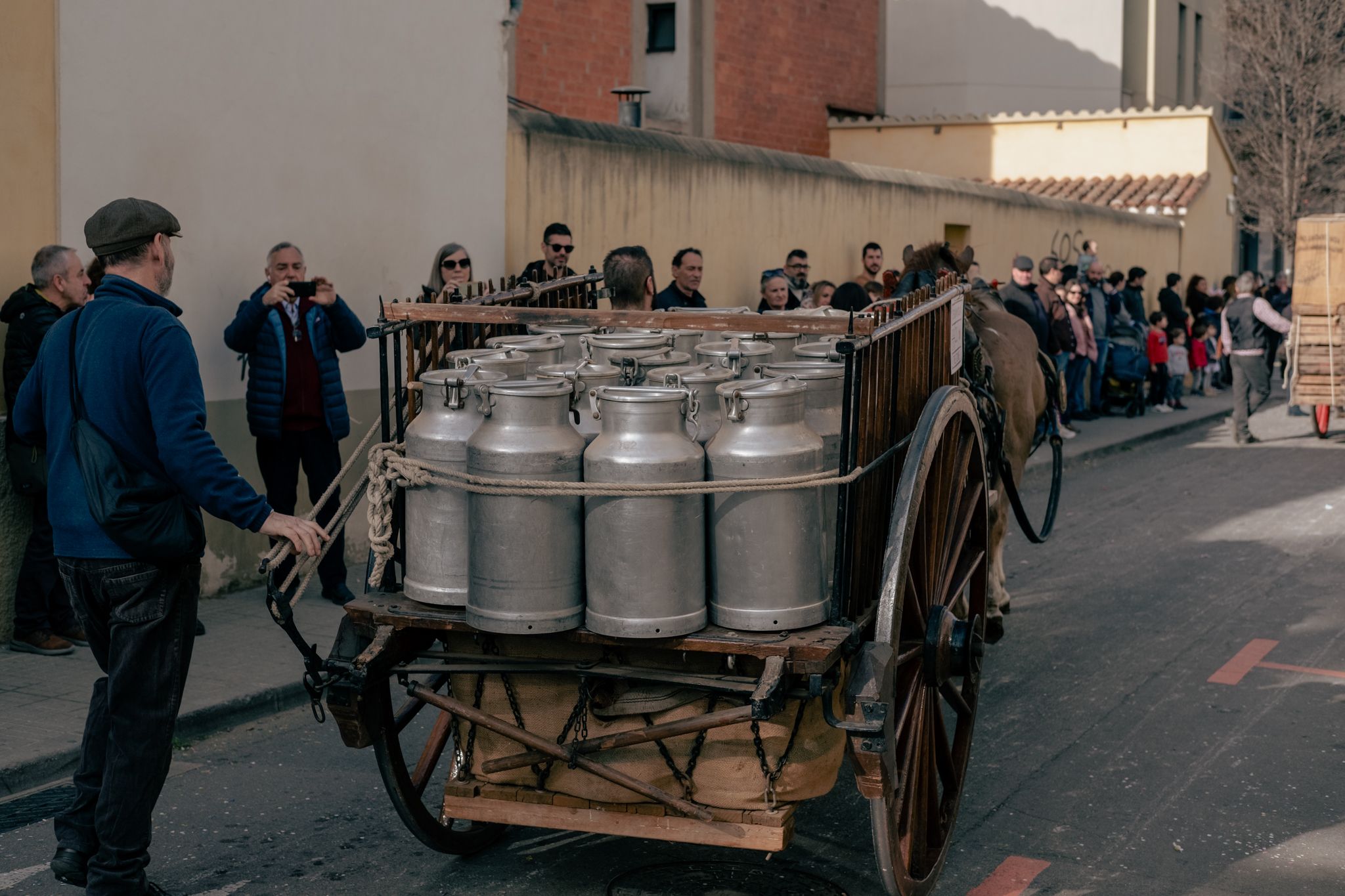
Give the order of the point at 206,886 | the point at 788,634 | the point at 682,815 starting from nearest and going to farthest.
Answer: the point at 788,634, the point at 682,815, the point at 206,886

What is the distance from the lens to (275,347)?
803cm

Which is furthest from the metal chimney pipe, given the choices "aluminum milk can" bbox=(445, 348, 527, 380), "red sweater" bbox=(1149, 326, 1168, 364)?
"aluminum milk can" bbox=(445, 348, 527, 380)

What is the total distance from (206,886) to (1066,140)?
2590cm

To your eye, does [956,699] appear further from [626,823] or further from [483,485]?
[483,485]

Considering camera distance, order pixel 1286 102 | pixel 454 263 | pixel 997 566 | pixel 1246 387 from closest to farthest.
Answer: pixel 997 566 → pixel 454 263 → pixel 1246 387 → pixel 1286 102

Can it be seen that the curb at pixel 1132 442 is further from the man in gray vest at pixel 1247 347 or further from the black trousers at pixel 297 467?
the black trousers at pixel 297 467

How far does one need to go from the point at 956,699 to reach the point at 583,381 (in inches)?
68.3

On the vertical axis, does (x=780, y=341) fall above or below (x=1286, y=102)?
below

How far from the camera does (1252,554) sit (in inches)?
397

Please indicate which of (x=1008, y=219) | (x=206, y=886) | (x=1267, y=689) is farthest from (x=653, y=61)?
(x=206, y=886)

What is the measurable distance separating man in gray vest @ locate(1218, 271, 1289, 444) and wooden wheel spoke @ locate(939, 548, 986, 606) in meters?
12.7

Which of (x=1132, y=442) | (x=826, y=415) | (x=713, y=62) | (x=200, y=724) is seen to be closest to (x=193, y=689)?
(x=200, y=724)

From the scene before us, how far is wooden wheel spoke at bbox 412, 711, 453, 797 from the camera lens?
4.71 m

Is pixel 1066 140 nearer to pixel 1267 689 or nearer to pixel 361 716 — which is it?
pixel 1267 689
